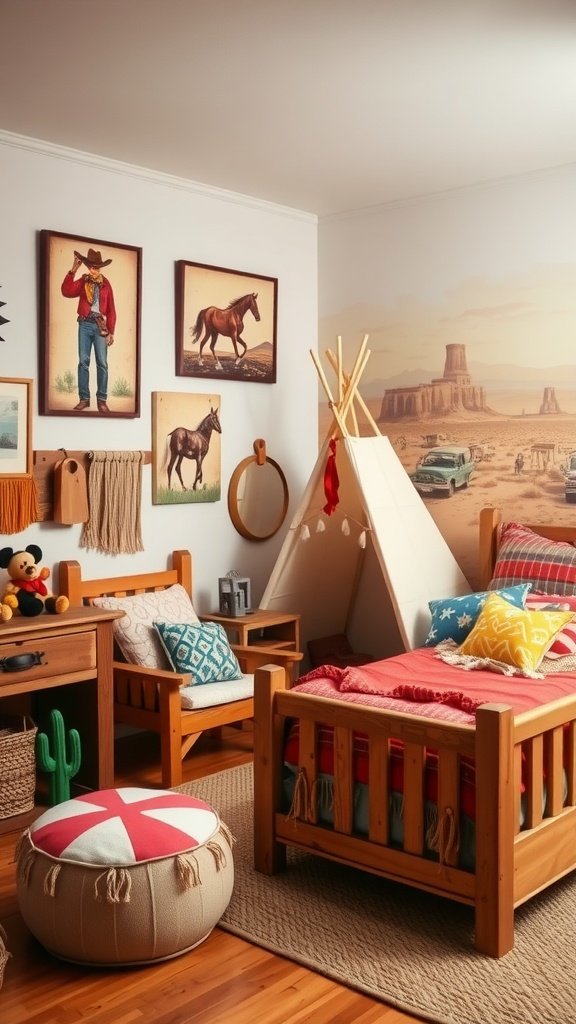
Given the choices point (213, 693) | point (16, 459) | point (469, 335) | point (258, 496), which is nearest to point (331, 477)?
point (258, 496)

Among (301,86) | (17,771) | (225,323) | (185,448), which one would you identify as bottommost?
(17,771)

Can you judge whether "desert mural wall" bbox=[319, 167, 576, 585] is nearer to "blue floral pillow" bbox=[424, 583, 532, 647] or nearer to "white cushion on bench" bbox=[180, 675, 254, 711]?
"blue floral pillow" bbox=[424, 583, 532, 647]

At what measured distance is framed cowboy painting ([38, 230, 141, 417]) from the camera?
13.8 feet

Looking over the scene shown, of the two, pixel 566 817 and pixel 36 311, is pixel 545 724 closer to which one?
pixel 566 817

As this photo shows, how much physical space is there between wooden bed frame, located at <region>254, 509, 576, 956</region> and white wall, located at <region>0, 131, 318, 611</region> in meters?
1.65

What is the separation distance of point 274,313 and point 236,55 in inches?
80.9

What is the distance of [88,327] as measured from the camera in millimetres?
4371

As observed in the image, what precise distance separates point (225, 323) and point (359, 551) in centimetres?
138

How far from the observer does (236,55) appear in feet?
10.7

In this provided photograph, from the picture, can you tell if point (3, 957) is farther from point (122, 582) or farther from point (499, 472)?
point (499, 472)

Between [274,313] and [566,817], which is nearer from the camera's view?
[566,817]

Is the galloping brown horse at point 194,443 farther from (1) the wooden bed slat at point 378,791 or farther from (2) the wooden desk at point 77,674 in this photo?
(1) the wooden bed slat at point 378,791

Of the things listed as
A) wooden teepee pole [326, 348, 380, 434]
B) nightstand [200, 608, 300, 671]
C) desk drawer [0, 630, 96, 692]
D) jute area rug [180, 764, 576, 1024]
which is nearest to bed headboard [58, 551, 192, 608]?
nightstand [200, 608, 300, 671]

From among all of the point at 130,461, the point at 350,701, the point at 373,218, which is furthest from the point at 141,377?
the point at 350,701
